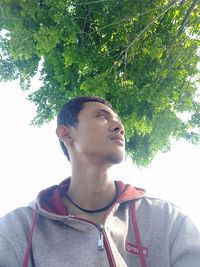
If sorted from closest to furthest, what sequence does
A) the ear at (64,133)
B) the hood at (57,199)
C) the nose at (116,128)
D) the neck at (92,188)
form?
the hood at (57,199) < the neck at (92,188) < the nose at (116,128) < the ear at (64,133)

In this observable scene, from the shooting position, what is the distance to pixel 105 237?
1.84 meters

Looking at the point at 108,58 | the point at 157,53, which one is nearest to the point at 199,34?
the point at 157,53

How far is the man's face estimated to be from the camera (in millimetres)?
2260

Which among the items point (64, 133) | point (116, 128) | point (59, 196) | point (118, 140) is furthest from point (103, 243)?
point (64, 133)

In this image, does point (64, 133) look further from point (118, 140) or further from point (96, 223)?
point (96, 223)

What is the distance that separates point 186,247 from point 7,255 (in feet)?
3.24

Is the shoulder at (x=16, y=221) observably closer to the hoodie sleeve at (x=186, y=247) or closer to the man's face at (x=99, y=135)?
the man's face at (x=99, y=135)

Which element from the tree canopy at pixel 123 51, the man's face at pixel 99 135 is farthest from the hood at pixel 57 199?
the tree canopy at pixel 123 51

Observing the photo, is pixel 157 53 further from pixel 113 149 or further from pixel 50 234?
pixel 50 234

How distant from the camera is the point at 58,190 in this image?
236 cm

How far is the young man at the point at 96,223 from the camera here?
5.92 ft

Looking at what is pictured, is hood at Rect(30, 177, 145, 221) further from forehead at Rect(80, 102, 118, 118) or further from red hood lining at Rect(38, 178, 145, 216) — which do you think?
forehead at Rect(80, 102, 118, 118)

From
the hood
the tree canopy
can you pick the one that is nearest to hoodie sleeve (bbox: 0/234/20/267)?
the hood

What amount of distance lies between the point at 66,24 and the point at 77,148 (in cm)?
193
